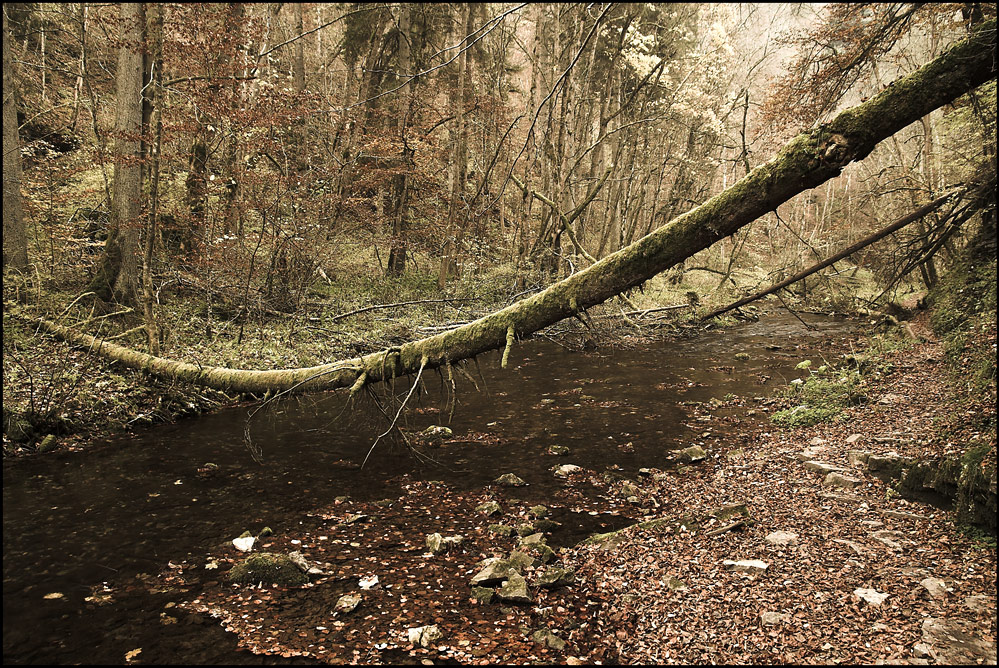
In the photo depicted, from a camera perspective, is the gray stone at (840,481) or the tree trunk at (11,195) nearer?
the gray stone at (840,481)

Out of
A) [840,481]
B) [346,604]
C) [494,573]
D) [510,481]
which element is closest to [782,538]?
[840,481]

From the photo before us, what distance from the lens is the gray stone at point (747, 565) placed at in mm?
3777

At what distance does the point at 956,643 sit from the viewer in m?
2.78

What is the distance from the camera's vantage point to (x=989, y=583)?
313cm

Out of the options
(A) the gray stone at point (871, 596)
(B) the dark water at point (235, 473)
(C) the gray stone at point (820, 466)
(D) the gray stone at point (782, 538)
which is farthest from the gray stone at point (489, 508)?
(C) the gray stone at point (820, 466)

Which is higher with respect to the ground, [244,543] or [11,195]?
[11,195]

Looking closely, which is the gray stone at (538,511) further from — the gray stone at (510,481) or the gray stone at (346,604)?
the gray stone at (346,604)

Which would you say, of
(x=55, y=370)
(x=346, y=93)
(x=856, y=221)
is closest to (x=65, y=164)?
(x=346, y=93)

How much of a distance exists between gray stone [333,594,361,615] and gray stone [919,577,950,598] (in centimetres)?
383

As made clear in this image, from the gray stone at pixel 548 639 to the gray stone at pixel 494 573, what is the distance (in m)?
0.62

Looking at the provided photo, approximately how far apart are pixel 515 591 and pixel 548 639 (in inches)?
20.3

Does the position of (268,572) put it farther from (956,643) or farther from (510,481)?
(956,643)

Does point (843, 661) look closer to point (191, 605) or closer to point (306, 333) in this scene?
point (191, 605)

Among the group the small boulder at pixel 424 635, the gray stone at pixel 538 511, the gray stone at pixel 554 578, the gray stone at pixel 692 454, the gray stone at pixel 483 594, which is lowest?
the small boulder at pixel 424 635
